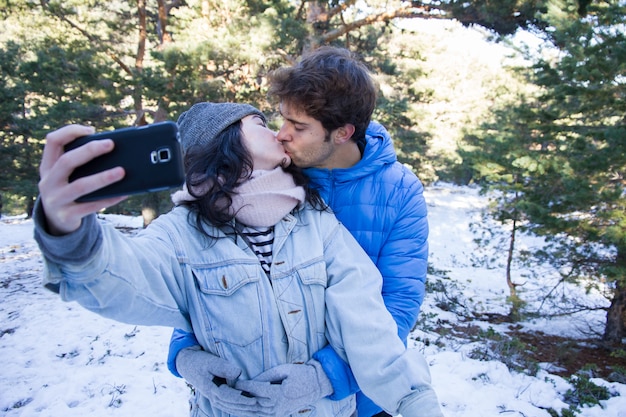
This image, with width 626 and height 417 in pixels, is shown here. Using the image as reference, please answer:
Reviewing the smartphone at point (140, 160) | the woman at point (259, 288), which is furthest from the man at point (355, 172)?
the smartphone at point (140, 160)

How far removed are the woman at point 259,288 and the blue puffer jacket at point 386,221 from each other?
190mm

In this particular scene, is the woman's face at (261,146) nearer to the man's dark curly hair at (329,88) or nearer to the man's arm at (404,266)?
the man's dark curly hair at (329,88)

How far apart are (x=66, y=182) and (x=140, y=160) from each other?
0.16 meters

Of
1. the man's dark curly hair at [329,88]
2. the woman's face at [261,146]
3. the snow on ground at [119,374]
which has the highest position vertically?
the man's dark curly hair at [329,88]

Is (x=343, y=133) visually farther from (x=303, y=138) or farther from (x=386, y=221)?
(x=386, y=221)

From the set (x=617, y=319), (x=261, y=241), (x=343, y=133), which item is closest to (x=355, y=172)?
(x=343, y=133)

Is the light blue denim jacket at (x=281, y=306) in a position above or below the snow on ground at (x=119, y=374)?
above

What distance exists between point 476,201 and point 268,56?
74.0ft

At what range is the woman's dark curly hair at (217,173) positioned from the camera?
1.36 metres

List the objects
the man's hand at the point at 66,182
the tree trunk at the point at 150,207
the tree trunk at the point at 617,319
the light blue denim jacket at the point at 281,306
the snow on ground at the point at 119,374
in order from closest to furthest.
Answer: the man's hand at the point at 66,182 < the light blue denim jacket at the point at 281,306 < the snow on ground at the point at 119,374 < the tree trunk at the point at 617,319 < the tree trunk at the point at 150,207

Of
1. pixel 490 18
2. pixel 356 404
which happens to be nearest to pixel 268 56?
pixel 490 18

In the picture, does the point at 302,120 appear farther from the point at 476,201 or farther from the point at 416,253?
the point at 476,201

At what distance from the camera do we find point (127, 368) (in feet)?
15.3

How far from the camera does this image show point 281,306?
1.35 m
